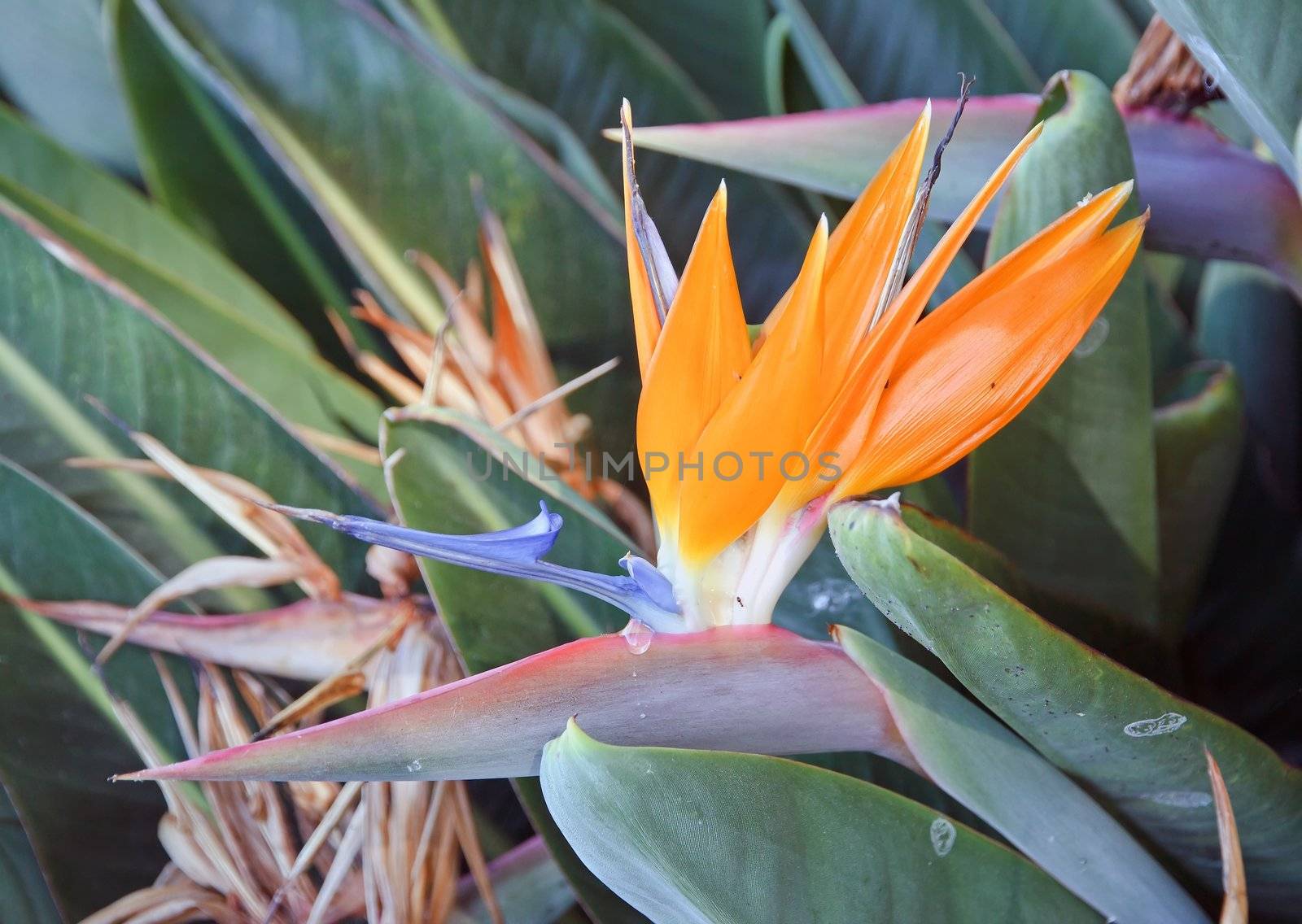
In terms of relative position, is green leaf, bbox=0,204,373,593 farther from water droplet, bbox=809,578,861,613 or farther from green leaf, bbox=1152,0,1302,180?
green leaf, bbox=1152,0,1302,180

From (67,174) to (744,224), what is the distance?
51 centimetres

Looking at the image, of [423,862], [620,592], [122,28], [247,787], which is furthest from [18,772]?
[122,28]

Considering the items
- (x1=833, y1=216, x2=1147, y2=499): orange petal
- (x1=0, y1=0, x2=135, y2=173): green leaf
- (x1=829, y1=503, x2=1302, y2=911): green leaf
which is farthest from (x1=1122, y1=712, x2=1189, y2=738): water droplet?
(x1=0, y1=0, x2=135, y2=173): green leaf

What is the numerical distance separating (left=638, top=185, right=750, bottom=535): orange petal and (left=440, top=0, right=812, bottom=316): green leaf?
0.43 meters

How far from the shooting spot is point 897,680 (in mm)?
335

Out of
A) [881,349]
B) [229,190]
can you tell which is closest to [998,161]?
[881,349]

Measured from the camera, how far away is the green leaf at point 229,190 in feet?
2.42

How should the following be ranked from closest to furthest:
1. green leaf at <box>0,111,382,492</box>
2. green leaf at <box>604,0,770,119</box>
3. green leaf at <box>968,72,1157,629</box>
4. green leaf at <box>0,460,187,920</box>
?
green leaf at <box>968,72,1157,629</box>
green leaf at <box>0,460,187,920</box>
green leaf at <box>0,111,382,492</box>
green leaf at <box>604,0,770,119</box>

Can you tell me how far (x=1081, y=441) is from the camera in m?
0.46

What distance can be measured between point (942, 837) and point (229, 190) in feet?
2.32

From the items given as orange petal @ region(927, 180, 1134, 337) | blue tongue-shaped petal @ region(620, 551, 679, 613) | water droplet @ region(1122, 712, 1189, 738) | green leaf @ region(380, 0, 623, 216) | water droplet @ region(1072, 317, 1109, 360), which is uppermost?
green leaf @ region(380, 0, 623, 216)

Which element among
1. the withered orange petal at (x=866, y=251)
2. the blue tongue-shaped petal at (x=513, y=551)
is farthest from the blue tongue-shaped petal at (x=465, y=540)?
the withered orange petal at (x=866, y=251)

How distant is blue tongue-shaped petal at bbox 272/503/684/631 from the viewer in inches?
12.1

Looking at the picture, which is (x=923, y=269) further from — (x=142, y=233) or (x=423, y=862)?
(x=142, y=233)
